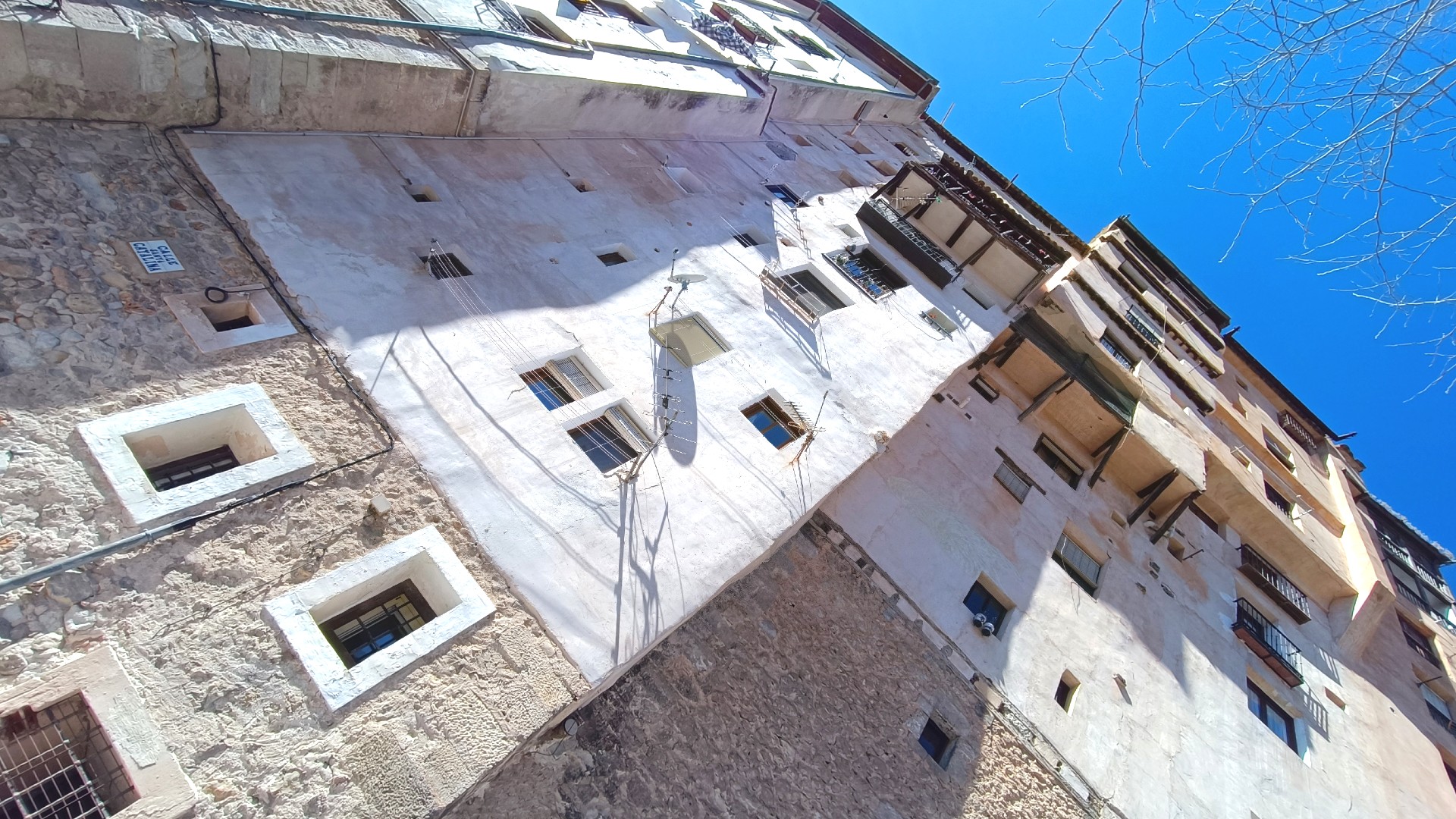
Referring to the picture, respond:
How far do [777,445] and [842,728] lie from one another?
4.02 metres

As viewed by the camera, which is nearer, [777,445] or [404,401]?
[404,401]

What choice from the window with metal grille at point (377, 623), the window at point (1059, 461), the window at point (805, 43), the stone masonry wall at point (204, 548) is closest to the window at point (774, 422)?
the stone masonry wall at point (204, 548)

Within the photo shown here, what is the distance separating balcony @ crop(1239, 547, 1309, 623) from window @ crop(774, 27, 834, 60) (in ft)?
74.6

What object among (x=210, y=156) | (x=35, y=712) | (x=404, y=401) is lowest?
(x=35, y=712)

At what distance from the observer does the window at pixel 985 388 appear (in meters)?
16.8

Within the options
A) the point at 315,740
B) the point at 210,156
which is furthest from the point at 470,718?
the point at 210,156

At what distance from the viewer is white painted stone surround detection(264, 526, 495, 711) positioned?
532 cm

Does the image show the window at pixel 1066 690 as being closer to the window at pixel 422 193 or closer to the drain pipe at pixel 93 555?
the drain pipe at pixel 93 555

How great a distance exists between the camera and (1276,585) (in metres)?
16.8

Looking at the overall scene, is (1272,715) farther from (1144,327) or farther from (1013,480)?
(1144,327)

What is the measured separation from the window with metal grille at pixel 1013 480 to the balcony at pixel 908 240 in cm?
494

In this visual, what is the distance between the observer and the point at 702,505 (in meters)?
8.41

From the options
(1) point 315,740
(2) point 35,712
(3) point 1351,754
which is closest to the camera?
(2) point 35,712

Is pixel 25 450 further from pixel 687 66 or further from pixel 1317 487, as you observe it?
pixel 1317 487
